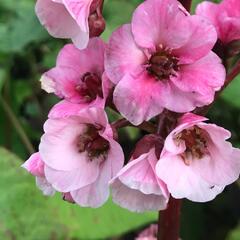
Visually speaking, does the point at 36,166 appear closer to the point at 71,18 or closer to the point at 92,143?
the point at 92,143

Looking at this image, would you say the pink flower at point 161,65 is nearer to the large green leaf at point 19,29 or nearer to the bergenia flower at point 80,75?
the bergenia flower at point 80,75

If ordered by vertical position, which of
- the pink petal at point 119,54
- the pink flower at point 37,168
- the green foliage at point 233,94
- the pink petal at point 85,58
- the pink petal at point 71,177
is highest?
the pink petal at point 119,54

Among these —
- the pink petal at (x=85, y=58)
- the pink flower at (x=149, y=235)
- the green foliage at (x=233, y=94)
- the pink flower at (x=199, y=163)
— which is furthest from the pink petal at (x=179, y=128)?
the green foliage at (x=233, y=94)

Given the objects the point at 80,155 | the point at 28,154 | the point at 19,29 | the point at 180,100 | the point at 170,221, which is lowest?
the point at 28,154

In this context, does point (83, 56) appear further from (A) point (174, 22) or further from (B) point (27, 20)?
(B) point (27, 20)

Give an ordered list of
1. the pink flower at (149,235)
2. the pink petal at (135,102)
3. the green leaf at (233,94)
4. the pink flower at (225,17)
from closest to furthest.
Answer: the pink petal at (135,102) → the pink flower at (225,17) → the pink flower at (149,235) → the green leaf at (233,94)

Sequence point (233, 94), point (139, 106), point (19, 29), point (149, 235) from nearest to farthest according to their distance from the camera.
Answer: point (139, 106) < point (149, 235) < point (233, 94) < point (19, 29)

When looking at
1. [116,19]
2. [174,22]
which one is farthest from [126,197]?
[116,19]

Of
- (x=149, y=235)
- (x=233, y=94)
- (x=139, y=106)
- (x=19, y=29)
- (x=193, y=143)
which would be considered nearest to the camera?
(x=139, y=106)

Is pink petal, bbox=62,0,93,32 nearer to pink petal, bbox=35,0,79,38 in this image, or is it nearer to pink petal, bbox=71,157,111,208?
pink petal, bbox=35,0,79,38

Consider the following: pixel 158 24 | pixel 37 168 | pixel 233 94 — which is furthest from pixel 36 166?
pixel 233 94
